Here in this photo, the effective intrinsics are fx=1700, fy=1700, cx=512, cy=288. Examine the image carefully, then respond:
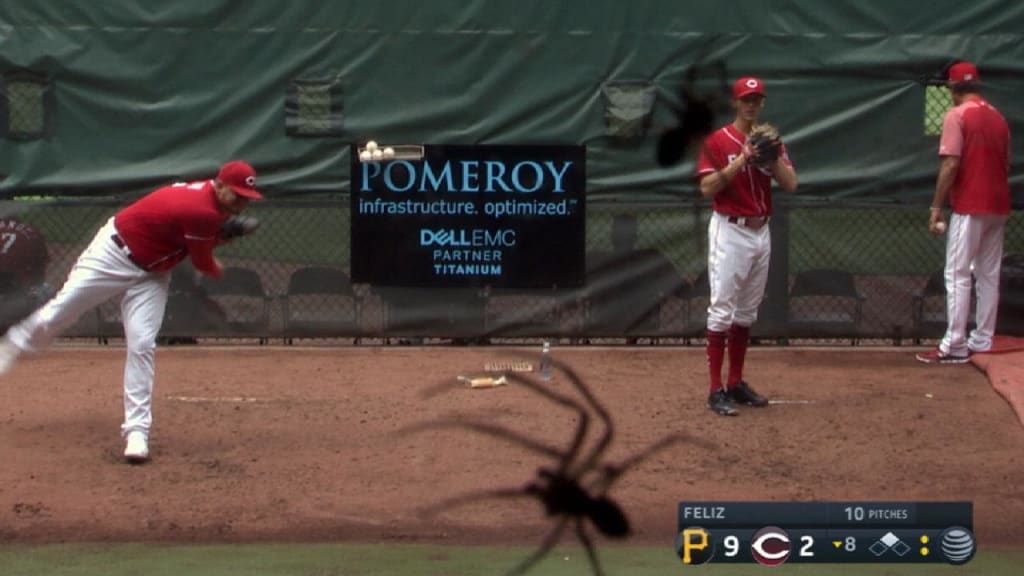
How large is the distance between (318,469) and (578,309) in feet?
10.9

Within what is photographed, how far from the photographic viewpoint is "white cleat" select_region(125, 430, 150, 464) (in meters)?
8.05

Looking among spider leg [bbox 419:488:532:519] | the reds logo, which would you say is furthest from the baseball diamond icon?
the reds logo

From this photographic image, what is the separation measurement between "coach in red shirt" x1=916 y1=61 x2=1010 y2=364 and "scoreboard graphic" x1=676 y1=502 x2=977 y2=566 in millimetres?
3816

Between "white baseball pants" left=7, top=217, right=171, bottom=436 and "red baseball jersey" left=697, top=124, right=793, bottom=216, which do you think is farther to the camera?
"red baseball jersey" left=697, top=124, right=793, bottom=216

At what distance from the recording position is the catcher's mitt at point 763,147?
865cm

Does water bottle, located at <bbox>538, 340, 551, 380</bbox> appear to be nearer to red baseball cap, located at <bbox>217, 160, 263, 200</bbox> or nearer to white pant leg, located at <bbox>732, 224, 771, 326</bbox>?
white pant leg, located at <bbox>732, 224, 771, 326</bbox>

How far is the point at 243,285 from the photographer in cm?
1104

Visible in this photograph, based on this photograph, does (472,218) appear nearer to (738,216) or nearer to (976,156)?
(738,216)

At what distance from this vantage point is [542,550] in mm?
7012

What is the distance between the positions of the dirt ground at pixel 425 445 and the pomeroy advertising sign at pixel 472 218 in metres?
0.59

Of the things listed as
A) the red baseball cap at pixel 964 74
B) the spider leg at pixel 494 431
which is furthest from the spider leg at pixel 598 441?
the red baseball cap at pixel 964 74

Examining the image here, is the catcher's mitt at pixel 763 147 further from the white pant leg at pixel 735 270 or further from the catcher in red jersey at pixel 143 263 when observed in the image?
the catcher in red jersey at pixel 143 263


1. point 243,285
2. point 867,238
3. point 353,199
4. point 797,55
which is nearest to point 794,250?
point 867,238

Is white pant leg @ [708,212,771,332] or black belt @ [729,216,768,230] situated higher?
black belt @ [729,216,768,230]
